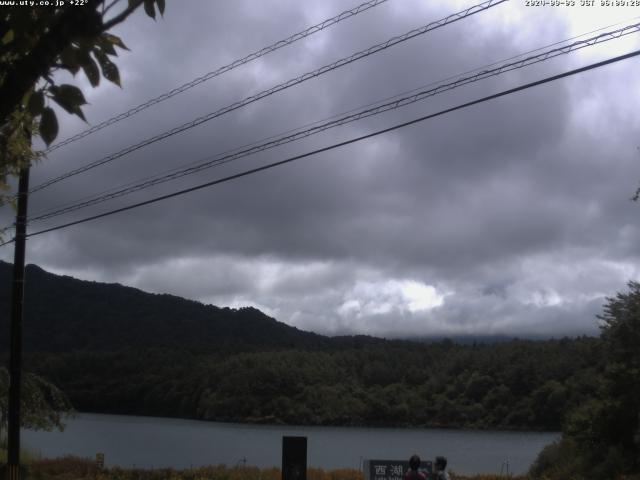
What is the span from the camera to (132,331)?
111375 millimetres

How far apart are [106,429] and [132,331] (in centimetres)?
4690

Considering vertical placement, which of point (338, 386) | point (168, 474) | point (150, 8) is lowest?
point (168, 474)

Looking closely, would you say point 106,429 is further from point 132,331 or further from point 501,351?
point 132,331

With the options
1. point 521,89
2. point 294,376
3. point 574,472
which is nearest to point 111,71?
point 521,89

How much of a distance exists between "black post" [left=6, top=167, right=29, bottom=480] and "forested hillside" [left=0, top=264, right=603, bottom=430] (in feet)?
139

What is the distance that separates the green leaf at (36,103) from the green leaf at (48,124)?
28 millimetres

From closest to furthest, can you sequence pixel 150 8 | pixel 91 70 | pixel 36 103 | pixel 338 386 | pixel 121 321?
pixel 36 103 < pixel 91 70 < pixel 150 8 < pixel 338 386 < pixel 121 321

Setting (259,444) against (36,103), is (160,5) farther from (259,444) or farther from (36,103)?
(259,444)

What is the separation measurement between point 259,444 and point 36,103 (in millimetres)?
55072

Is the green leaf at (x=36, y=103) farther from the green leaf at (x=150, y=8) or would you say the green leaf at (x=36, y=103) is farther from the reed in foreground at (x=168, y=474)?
the reed in foreground at (x=168, y=474)

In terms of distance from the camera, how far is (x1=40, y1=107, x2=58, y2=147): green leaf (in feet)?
12.0

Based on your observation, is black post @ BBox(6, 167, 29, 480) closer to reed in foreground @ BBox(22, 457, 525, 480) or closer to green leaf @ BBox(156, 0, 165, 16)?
reed in foreground @ BBox(22, 457, 525, 480)

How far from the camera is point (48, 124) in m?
3.68

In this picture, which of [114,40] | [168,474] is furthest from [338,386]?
[114,40]
